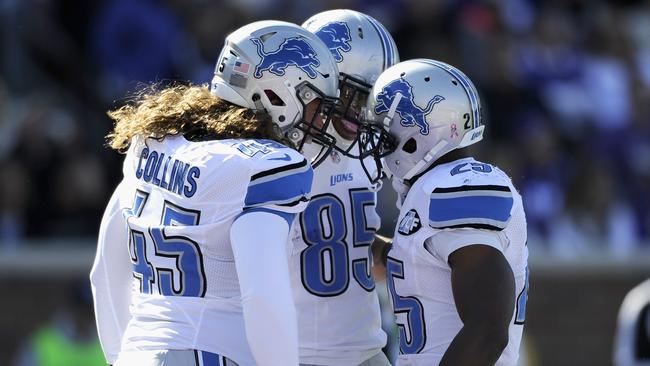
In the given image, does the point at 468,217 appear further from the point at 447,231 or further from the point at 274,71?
the point at 274,71

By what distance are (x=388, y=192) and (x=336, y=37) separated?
4232 millimetres

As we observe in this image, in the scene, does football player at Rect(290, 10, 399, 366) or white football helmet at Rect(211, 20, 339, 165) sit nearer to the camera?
white football helmet at Rect(211, 20, 339, 165)

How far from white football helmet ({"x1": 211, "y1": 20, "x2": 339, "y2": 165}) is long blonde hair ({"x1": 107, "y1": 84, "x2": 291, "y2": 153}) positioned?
61 mm

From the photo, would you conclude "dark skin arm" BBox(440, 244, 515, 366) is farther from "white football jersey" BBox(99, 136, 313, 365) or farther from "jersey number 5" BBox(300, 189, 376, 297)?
"jersey number 5" BBox(300, 189, 376, 297)

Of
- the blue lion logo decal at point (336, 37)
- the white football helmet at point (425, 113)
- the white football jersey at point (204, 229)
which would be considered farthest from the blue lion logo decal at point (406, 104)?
the white football jersey at point (204, 229)

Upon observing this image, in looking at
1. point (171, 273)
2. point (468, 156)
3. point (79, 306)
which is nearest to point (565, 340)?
point (79, 306)

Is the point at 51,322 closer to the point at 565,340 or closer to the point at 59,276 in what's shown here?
the point at 59,276

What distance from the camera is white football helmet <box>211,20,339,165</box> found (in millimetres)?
3844

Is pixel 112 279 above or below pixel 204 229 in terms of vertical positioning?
below

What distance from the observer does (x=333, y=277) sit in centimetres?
429

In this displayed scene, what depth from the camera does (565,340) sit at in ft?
30.1

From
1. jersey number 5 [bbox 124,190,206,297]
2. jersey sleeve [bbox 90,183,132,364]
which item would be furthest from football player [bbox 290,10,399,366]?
jersey number 5 [bbox 124,190,206,297]

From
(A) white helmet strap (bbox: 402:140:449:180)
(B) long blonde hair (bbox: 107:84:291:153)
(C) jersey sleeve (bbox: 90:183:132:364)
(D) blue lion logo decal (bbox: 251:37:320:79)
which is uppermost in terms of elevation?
(D) blue lion logo decal (bbox: 251:37:320:79)

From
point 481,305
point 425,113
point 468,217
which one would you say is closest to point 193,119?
point 425,113
